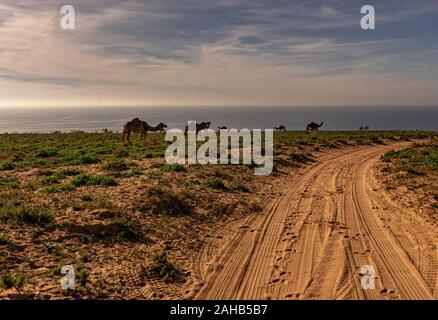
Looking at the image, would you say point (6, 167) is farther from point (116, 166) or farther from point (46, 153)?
point (46, 153)

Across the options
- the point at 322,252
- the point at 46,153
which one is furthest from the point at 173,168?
the point at 46,153

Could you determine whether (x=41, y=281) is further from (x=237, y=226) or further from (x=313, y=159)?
(x=313, y=159)

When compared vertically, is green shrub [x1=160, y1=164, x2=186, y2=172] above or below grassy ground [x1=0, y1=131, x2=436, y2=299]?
above

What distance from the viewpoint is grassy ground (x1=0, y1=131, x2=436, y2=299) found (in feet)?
26.9

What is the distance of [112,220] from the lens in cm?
1141

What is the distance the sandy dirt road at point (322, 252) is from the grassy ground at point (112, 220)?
0.96 meters

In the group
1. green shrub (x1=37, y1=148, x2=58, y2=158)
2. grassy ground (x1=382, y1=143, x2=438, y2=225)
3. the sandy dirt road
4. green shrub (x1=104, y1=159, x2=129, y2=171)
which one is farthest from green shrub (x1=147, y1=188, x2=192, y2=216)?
green shrub (x1=37, y1=148, x2=58, y2=158)

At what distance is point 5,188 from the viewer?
14680mm

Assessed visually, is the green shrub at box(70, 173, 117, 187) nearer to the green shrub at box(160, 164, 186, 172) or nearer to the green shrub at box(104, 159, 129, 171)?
the green shrub at box(104, 159, 129, 171)

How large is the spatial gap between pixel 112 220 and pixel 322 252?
21.7 feet

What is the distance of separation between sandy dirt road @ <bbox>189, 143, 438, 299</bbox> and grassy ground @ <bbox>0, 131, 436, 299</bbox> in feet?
3.14
